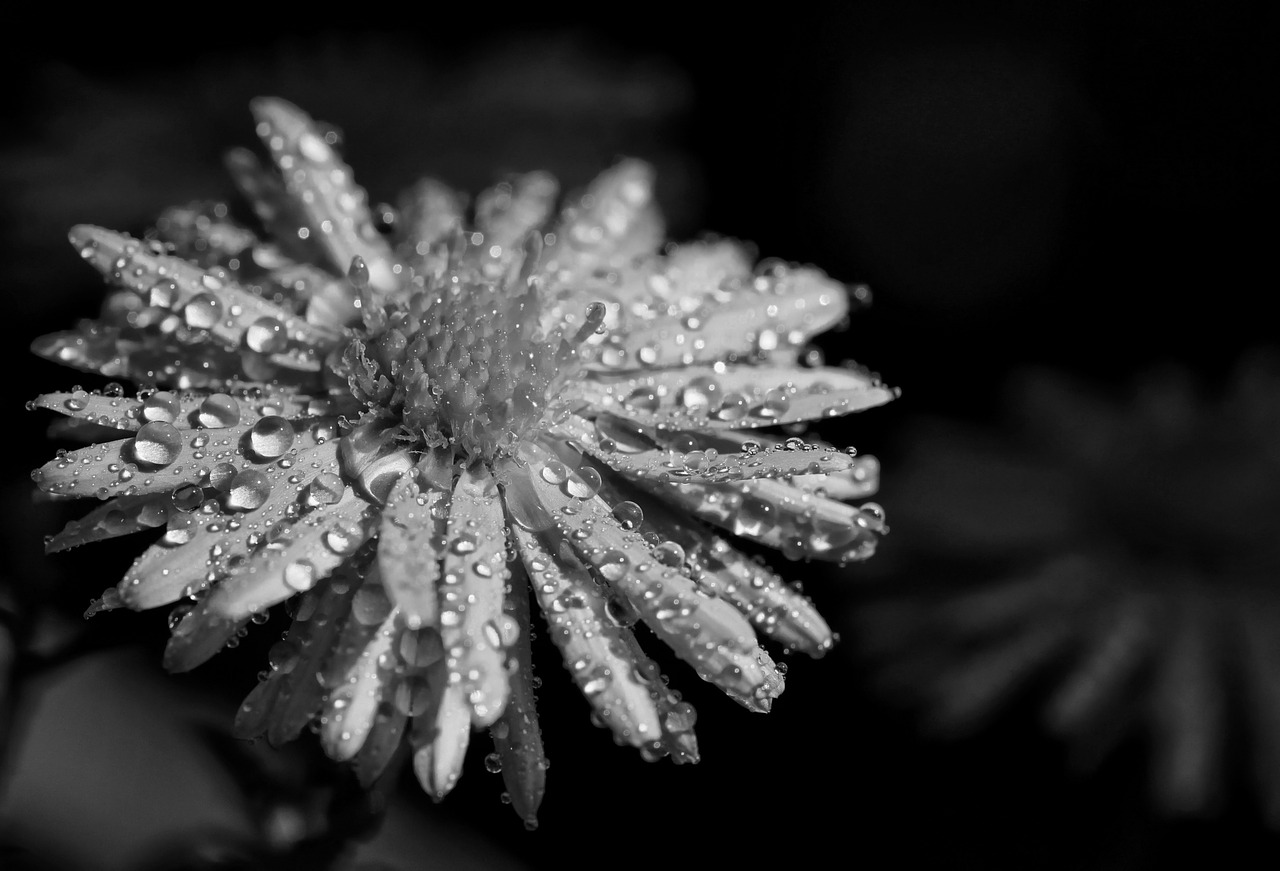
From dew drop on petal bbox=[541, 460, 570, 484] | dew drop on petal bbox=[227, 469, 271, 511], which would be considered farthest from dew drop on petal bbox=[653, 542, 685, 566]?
dew drop on petal bbox=[227, 469, 271, 511]

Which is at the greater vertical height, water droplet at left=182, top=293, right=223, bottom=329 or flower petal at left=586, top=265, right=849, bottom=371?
flower petal at left=586, top=265, right=849, bottom=371

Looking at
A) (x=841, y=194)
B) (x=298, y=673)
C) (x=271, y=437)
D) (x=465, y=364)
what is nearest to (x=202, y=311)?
(x=271, y=437)

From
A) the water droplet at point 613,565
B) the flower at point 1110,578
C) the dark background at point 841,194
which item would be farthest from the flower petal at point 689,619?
the flower at point 1110,578

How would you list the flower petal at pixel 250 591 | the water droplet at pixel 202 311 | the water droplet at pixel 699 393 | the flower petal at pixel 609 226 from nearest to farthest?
the flower petal at pixel 250 591, the water droplet at pixel 202 311, the water droplet at pixel 699 393, the flower petal at pixel 609 226

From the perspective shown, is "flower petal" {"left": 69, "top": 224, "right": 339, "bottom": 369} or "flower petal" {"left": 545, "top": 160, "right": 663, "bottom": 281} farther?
"flower petal" {"left": 545, "top": 160, "right": 663, "bottom": 281}

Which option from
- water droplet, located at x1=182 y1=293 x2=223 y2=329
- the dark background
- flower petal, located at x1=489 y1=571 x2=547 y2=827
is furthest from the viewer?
the dark background

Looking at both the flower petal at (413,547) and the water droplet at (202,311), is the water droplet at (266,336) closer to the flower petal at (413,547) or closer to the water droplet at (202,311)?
the water droplet at (202,311)

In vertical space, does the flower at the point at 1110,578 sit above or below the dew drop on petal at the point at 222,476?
above

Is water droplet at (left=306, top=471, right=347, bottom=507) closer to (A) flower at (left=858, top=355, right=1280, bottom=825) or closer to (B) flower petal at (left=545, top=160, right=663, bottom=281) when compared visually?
(B) flower petal at (left=545, top=160, right=663, bottom=281)
